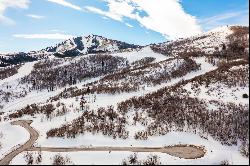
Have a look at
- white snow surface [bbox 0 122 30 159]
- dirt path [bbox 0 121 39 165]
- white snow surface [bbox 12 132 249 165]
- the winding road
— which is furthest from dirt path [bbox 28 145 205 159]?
white snow surface [bbox 0 122 30 159]

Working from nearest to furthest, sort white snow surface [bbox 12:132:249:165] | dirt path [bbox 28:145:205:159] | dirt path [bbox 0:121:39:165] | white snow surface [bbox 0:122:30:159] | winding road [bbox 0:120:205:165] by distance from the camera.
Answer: white snow surface [bbox 12:132:249:165] → dirt path [bbox 28:145:205:159] → winding road [bbox 0:120:205:165] → dirt path [bbox 0:121:39:165] → white snow surface [bbox 0:122:30:159]

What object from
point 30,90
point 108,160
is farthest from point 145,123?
point 30,90

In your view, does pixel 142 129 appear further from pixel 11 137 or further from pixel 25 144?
pixel 11 137

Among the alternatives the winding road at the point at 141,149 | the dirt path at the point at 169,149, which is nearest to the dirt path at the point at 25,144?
the winding road at the point at 141,149

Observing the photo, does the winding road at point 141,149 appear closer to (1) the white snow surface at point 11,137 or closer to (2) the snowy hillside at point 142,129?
(2) the snowy hillside at point 142,129

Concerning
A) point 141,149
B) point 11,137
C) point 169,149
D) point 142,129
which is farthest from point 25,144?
point 169,149

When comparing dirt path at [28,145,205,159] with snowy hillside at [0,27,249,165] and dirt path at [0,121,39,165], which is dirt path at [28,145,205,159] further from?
dirt path at [0,121,39,165]

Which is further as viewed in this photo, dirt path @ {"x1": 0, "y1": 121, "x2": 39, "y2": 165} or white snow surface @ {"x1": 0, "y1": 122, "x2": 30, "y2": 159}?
white snow surface @ {"x1": 0, "y1": 122, "x2": 30, "y2": 159}

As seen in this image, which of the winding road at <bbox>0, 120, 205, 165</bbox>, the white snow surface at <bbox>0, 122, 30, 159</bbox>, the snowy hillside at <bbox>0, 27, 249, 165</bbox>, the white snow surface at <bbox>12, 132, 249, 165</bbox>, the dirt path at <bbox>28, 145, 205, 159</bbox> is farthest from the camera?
the white snow surface at <bbox>0, 122, 30, 159</bbox>

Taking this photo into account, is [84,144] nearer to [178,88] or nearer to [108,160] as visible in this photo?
[108,160]
